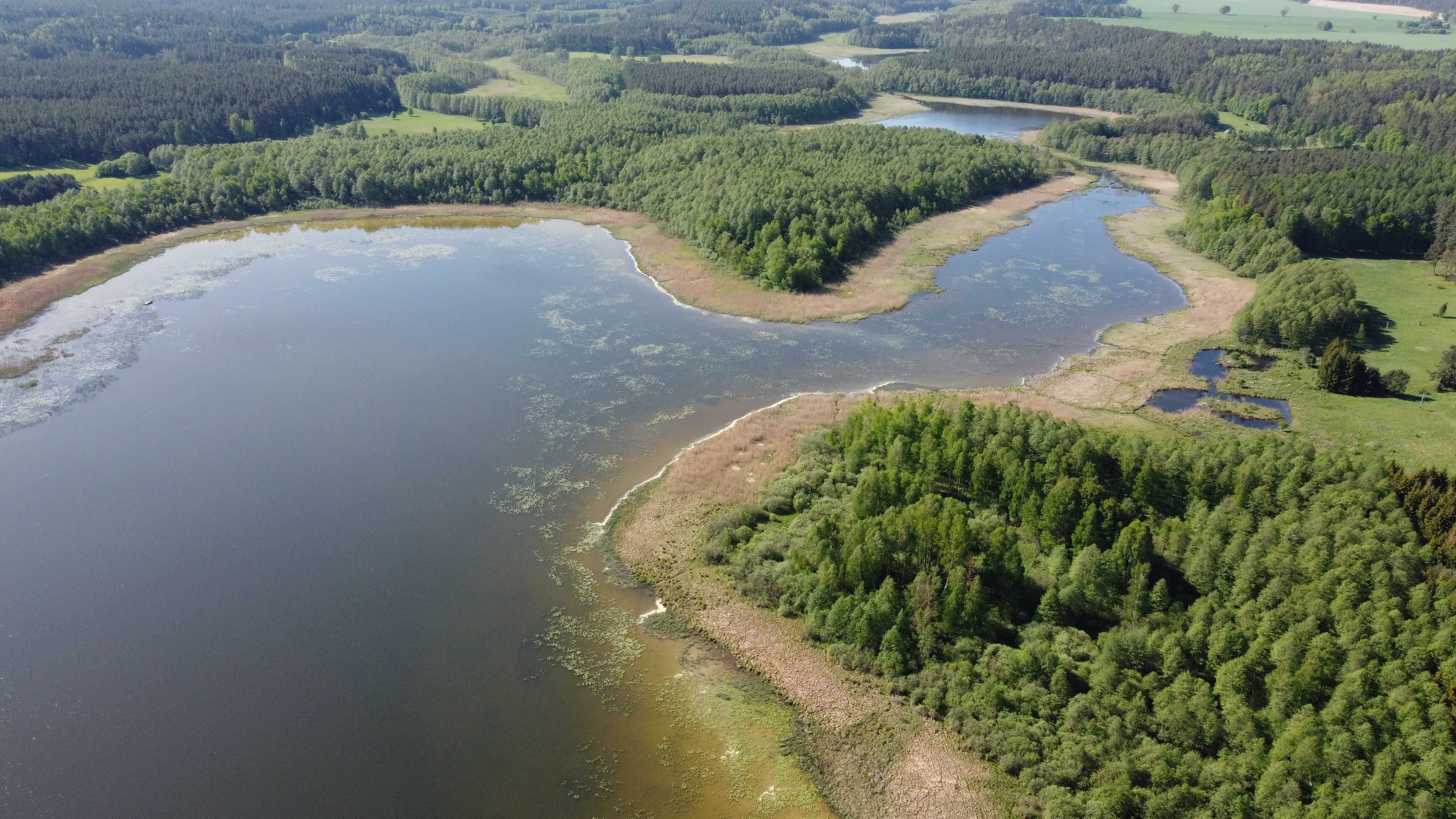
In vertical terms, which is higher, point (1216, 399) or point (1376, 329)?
point (1376, 329)

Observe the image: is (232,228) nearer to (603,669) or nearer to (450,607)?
(450,607)

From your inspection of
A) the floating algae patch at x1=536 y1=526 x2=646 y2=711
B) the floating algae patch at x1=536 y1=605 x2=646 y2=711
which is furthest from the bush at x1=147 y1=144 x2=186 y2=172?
the floating algae patch at x1=536 y1=605 x2=646 y2=711

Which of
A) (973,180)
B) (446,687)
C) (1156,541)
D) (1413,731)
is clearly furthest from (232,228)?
(1413,731)

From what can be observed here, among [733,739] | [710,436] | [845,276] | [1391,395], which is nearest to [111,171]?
[845,276]

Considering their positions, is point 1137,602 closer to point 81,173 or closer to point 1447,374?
point 1447,374

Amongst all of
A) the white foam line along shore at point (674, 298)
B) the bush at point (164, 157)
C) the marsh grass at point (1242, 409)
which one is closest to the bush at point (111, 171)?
the bush at point (164, 157)

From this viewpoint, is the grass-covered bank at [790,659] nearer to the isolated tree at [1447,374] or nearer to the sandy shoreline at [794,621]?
the sandy shoreline at [794,621]

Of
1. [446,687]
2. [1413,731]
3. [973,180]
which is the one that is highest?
[973,180]
